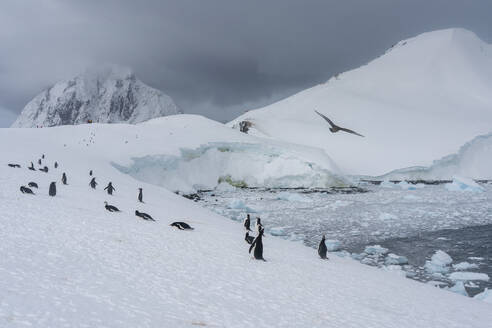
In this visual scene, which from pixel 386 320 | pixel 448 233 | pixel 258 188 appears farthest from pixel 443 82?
pixel 386 320

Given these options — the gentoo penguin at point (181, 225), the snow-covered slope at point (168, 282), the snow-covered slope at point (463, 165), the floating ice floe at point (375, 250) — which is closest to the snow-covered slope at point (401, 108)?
the snow-covered slope at point (463, 165)

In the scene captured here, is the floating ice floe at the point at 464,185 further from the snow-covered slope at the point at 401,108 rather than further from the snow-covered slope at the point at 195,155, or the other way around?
the snow-covered slope at the point at 401,108

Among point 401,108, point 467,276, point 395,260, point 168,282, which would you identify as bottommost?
point 467,276

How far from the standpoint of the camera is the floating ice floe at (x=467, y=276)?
9.35 metres

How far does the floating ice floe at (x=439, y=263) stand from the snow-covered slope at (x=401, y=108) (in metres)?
30.4

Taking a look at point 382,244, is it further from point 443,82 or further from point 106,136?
point 443,82

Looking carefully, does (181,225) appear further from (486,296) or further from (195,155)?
(195,155)

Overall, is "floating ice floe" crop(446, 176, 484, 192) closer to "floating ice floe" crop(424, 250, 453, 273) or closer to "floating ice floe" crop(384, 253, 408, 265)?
"floating ice floe" crop(424, 250, 453, 273)

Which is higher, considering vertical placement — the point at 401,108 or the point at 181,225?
the point at 401,108

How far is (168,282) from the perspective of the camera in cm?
479

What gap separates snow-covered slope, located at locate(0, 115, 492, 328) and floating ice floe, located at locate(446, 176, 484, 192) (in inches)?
967

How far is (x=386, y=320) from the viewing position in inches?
192

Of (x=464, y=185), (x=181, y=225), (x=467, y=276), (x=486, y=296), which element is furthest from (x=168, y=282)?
(x=464, y=185)

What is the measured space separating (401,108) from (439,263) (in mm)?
49263
